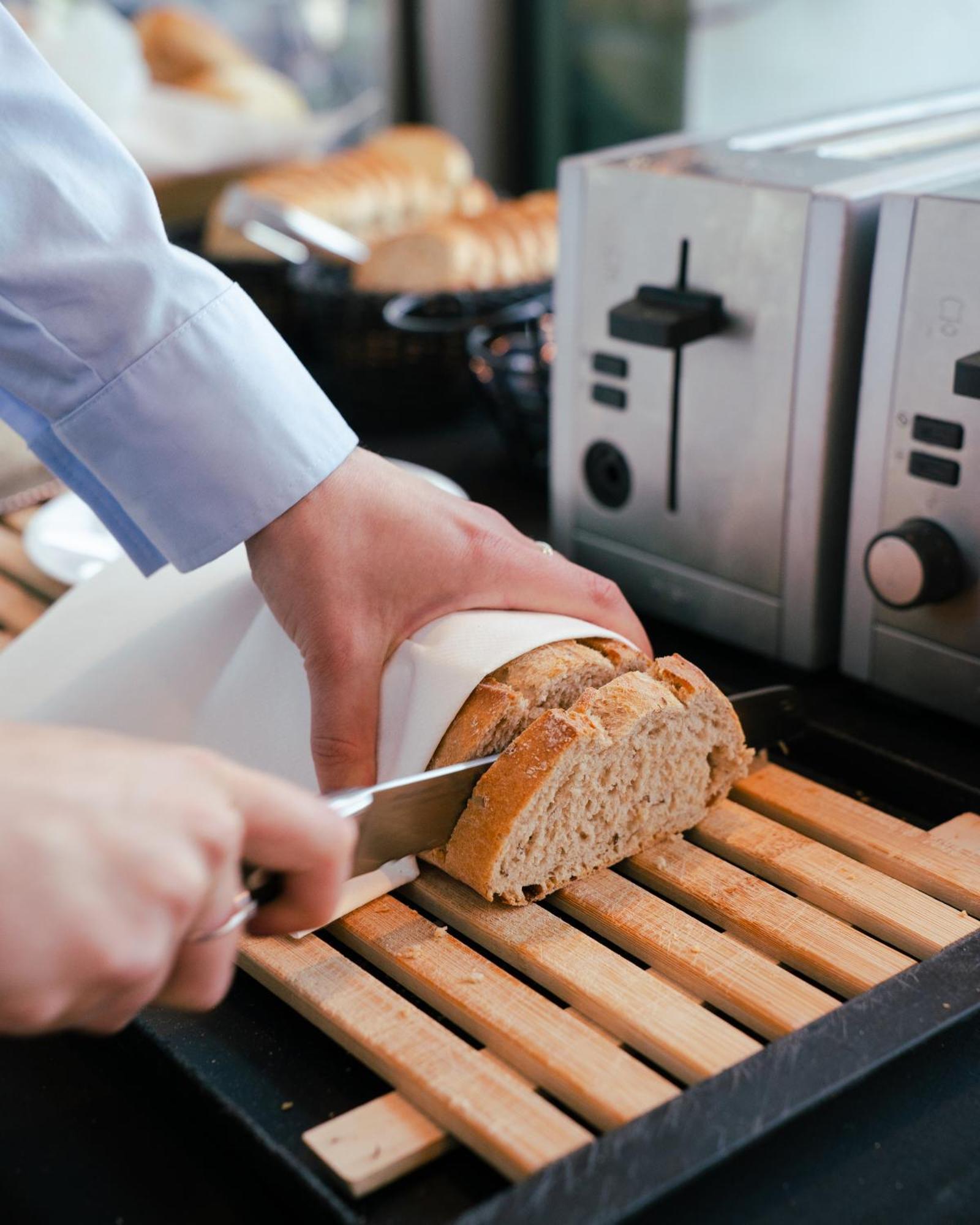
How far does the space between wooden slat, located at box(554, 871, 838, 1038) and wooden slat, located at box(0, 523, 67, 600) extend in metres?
0.58

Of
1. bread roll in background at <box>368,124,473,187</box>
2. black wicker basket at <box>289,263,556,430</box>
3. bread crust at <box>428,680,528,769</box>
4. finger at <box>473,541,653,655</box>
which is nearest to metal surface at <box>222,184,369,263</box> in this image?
black wicker basket at <box>289,263,556,430</box>

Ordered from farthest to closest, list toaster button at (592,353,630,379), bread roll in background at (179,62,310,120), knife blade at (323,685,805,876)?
bread roll in background at (179,62,310,120) < toaster button at (592,353,630,379) < knife blade at (323,685,805,876)

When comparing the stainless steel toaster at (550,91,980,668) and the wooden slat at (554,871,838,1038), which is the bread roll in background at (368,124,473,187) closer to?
the stainless steel toaster at (550,91,980,668)

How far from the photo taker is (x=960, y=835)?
785 millimetres

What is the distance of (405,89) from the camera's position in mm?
2506

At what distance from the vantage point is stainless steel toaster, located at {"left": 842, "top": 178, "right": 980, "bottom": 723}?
0.81 metres

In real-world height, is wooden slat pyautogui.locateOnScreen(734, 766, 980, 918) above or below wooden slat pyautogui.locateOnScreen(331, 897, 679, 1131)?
below

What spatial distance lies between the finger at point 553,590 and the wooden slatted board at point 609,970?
0.14 meters

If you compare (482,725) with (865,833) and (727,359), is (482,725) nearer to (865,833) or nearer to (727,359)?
(865,833)

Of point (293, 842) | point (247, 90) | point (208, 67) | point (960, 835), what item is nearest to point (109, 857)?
point (293, 842)

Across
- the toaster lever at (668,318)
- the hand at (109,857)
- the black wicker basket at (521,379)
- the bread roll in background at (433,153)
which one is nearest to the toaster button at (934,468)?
the toaster lever at (668,318)

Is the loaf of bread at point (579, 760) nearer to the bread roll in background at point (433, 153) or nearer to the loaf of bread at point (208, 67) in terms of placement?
the bread roll in background at point (433, 153)

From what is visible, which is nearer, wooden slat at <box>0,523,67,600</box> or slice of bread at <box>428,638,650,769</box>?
slice of bread at <box>428,638,650,769</box>

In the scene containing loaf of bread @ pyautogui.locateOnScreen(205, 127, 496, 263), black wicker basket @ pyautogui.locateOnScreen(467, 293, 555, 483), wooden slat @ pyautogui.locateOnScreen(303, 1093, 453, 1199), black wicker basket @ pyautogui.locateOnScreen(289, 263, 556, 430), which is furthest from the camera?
loaf of bread @ pyautogui.locateOnScreen(205, 127, 496, 263)
